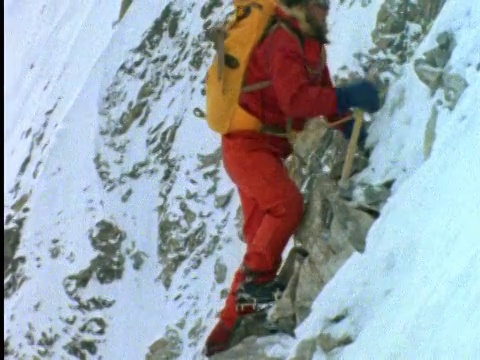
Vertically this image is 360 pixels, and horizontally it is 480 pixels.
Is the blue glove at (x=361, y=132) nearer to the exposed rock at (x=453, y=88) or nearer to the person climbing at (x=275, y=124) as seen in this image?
the person climbing at (x=275, y=124)

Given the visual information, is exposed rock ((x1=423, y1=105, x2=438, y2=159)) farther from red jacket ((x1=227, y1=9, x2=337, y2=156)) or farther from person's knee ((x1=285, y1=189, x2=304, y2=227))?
person's knee ((x1=285, y1=189, x2=304, y2=227))

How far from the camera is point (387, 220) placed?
3.75 metres

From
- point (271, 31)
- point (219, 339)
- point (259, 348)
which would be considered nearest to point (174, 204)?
point (219, 339)

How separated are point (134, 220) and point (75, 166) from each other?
77.8 inches

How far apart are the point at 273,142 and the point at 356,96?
0.64 m

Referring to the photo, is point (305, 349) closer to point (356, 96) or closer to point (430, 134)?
point (430, 134)

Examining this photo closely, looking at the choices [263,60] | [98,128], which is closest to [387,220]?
[263,60]

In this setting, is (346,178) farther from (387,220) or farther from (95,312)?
(95,312)

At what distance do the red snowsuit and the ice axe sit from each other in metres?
0.17

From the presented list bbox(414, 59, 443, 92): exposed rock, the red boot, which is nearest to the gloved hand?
bbox(414, 59, 443, 92): exposed rock

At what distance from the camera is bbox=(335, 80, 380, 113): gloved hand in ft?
13.8

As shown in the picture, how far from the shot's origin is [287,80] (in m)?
4.13

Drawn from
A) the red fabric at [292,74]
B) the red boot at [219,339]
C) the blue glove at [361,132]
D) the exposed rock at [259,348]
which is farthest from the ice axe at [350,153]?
the red boot at [219,339]

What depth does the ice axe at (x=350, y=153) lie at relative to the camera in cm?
441
